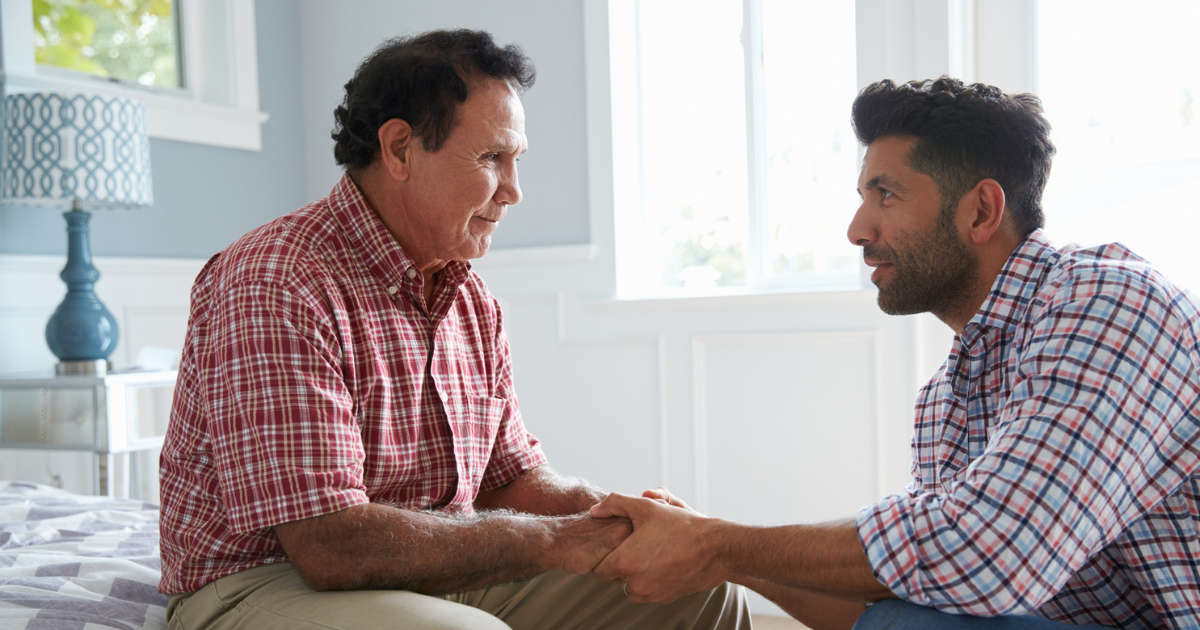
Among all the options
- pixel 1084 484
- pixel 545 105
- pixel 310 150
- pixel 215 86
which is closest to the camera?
pixel 1084 484

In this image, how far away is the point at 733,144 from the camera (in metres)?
3.21

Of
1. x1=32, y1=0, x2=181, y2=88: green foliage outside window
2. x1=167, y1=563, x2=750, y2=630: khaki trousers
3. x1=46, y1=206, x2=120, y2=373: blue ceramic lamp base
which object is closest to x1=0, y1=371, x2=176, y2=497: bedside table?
x1=46, y1=206, x2=120, y2=373: blue ceramic lamp base

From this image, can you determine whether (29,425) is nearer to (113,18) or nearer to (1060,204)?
(113,18)

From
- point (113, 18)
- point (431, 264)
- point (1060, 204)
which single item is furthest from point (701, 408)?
point (113, 18)

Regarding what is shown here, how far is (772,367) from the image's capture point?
2.90m

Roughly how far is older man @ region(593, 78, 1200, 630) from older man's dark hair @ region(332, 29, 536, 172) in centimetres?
64

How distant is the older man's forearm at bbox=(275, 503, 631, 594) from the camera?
3.69 feet

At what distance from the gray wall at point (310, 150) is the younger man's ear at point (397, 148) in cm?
178

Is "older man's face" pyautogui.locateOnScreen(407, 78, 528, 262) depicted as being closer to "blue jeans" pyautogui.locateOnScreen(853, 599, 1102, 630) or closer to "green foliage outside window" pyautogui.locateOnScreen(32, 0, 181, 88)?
"blue jeans" pyautogui.locateOnScreen(853, 599, 1102, 630)

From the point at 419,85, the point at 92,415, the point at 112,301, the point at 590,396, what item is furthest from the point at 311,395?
the point at 112,301

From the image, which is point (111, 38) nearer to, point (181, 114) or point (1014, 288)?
point (181, 114)

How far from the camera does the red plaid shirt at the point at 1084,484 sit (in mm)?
954

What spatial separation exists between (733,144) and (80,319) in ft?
6.81

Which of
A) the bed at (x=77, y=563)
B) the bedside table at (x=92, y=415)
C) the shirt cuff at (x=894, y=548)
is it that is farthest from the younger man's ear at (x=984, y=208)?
the bedside table at (x=92, y=415)
